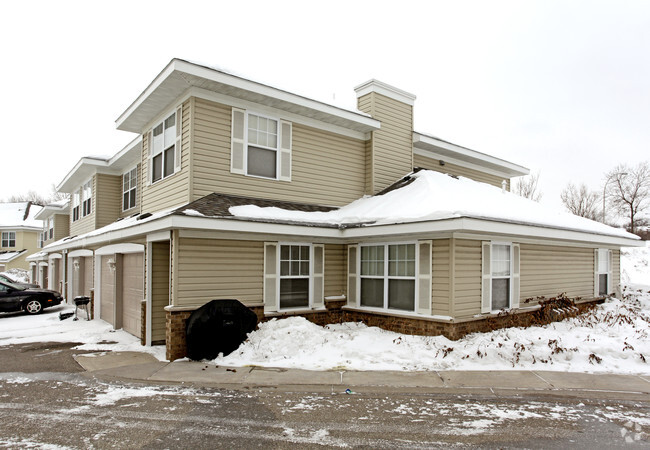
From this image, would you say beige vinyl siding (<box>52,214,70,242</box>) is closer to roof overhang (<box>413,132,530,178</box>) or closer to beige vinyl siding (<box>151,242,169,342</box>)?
beige vinyl siding (<box>151,242,169,342</box>)

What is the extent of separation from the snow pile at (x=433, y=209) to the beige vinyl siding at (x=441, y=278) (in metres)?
0.88

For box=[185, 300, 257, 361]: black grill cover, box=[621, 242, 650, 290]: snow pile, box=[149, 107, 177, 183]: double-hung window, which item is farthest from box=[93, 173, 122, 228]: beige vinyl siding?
box=[621, 242, 650, 290]: snow pile

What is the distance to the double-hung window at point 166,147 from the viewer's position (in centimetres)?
1038

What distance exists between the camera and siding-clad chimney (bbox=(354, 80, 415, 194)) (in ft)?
42.7

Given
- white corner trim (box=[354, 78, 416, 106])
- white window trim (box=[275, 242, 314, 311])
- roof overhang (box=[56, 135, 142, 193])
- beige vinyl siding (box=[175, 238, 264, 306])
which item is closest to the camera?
beige vinyl siding (box=[175, 238, 264, 306])

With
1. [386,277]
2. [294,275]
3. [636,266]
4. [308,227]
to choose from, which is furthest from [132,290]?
[636,266]

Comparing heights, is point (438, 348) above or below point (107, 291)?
below

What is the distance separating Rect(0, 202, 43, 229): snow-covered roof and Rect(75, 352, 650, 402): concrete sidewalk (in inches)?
1507

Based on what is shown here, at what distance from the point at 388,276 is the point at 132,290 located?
7.10 metres

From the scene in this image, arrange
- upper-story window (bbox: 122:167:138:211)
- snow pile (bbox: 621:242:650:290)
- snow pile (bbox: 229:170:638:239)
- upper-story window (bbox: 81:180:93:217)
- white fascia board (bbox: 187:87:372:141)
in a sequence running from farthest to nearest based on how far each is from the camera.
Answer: snow pile (bbox: 621:242:650:290) < upper-story window (bbox: 81:180:93:217) < upper-story window (bbox: 122:167:138:211) < white fascia board (bbox: 187:87:372:141) < snow pile (bbox: 229:170:638:239)

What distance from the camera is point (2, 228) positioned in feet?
130

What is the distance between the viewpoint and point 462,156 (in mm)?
16281

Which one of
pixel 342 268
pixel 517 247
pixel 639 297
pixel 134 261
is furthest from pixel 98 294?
pixel 639 297

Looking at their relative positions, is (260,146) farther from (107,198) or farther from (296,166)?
(107,198)
